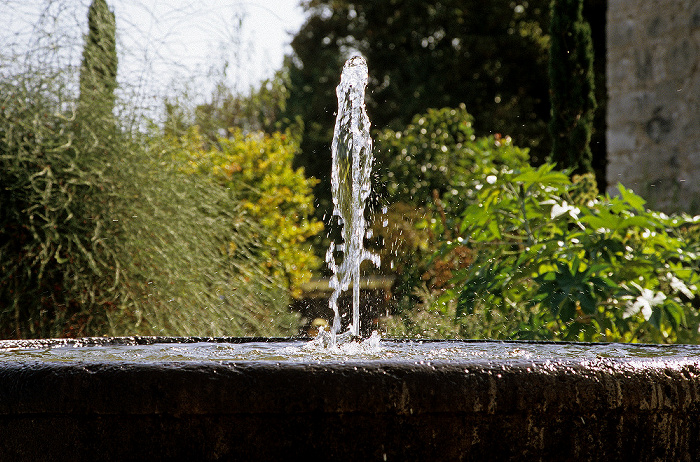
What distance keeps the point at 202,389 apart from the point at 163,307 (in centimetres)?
231

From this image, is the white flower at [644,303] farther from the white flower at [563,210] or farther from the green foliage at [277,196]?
the green foliage at [277,196]

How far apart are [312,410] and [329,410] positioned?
23mm

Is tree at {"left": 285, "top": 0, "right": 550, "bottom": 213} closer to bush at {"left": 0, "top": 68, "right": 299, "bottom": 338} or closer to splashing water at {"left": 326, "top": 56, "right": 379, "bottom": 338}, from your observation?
bush at {"left": 0, "top": 68, "right": 299, "bottom": 338}

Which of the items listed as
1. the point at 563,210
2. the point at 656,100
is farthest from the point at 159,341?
the point at 656,100

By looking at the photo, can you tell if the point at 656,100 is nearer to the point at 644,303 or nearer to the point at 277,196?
the point at 277,196

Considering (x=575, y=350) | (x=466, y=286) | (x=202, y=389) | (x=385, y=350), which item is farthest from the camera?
(x=466, y=286)

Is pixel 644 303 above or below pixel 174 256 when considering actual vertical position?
below

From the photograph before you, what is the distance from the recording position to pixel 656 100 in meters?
6.09

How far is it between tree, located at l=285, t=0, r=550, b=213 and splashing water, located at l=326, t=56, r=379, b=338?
9.41 m

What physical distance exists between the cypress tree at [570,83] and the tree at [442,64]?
248 inches

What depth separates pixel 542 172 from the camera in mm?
3133

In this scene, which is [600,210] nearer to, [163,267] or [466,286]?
[466,286]

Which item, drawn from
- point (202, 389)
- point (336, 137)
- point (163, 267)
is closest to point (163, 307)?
point (163, 267)

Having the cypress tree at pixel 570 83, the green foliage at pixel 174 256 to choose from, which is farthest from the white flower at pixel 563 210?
the cypress tree at pixel 570 83
